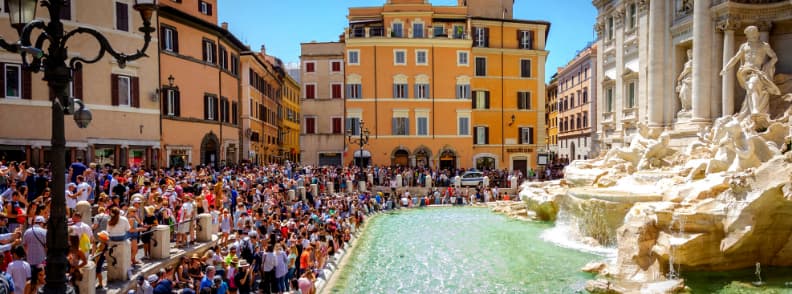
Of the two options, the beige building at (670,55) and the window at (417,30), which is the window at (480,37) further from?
the beige building at (670,55)

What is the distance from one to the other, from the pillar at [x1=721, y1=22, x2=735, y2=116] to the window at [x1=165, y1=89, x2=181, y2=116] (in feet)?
79.7

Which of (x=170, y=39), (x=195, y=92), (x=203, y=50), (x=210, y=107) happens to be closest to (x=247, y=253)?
(x=170, y=39)

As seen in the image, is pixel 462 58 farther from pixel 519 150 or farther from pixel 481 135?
pixel 519 150

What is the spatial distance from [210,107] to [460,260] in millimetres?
18677

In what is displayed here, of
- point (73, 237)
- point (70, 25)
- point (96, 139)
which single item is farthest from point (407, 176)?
point (73, 237)

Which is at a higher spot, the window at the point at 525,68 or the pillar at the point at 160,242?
the window at the point at 525,68

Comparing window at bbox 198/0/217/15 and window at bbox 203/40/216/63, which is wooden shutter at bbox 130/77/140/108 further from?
window at bbox 198/0/217/15

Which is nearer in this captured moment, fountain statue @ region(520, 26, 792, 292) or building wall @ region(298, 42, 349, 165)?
fountain statue @ region(520, 26, 792, 292)

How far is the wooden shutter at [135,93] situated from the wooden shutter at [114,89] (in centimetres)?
80

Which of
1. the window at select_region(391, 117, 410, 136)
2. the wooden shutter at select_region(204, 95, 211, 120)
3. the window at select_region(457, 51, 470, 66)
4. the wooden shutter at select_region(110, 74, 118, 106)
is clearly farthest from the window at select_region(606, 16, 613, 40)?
the wooden shutter at select_region(110, 74, 118, 106)

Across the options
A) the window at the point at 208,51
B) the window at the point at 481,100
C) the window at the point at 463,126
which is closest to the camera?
the window at the point at 208,51

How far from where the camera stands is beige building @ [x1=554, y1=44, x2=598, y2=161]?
1885 inches

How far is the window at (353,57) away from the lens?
128 ft

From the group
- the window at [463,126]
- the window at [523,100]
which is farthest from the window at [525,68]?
the window at [463,126]
